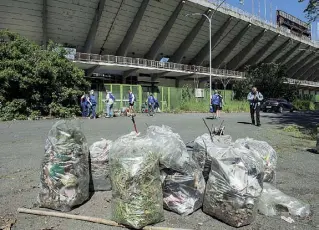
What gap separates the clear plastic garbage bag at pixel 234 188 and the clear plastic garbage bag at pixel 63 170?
1.51 meters

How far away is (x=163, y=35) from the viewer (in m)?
45.2

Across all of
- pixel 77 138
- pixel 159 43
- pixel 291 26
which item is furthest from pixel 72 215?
pixel 291 26

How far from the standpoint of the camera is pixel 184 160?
3865 mm

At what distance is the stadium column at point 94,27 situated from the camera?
36725mm

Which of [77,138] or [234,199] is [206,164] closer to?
[234,199]

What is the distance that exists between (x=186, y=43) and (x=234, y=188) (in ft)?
156

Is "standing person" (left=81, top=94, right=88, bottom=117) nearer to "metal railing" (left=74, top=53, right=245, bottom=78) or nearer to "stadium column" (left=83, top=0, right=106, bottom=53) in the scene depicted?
"metal railing" (left=74, top=53, right=245, bottom=78)

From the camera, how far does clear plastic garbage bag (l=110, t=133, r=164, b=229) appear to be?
340cm

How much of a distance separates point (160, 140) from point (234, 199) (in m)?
1.11

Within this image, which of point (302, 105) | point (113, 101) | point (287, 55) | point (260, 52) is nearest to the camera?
point (113, 101)

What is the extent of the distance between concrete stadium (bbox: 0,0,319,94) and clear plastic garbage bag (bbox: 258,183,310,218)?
3221 centimetres

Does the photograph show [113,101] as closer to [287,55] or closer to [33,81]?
[33,81]

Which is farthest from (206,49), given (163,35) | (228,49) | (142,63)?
(142,63)

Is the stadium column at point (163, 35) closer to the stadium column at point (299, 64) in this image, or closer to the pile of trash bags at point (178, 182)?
the pile of trash bags at point (178, 182)
